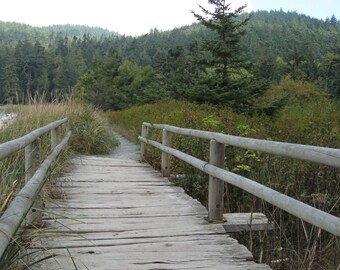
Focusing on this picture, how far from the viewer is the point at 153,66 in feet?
302

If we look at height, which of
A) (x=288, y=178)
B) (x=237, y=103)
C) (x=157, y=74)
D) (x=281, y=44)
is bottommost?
(x=288, y=178)

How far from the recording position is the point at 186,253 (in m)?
3.05

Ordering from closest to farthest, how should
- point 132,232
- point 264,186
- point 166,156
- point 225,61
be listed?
1. point 264,186
2. point 132,232
3. point 166,156
4. point 225,61

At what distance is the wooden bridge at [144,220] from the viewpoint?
2182mm

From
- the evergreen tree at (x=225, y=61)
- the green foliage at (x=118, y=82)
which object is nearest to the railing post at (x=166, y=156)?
the evergreen tree at (x=225, y=61)

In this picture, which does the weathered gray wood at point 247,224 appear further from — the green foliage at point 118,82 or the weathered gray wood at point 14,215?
the green foliage at point 118,82

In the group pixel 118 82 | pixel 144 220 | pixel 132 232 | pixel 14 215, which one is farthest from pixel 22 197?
pixel 118 82

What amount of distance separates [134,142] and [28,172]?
10.7 meters

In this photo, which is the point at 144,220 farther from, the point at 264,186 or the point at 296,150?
the point at 296,150

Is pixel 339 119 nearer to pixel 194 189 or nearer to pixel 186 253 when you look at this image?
pixel 194 189

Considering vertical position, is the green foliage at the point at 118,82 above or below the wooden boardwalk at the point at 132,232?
above

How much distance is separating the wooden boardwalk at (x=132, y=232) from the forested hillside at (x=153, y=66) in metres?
3.93

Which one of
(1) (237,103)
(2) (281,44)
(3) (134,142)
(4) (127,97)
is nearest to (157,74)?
(4) (127,97)

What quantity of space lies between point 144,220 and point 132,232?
406 mm
